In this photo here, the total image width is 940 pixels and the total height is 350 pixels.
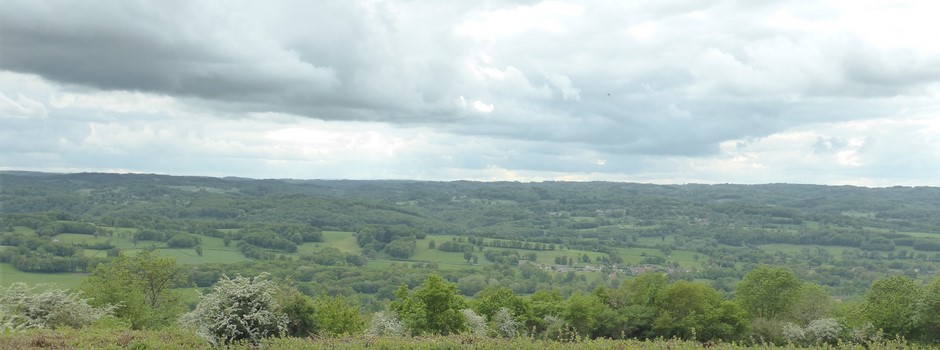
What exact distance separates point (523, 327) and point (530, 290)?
270ft

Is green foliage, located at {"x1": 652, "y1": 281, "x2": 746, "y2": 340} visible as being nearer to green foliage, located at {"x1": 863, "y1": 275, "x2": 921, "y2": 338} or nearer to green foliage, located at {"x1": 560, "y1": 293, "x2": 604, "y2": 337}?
green foliage, located at {"x1": 560, "y1": 293, "x2": 604, "y2": 337}

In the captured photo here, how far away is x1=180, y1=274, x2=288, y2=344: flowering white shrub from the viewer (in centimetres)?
2111

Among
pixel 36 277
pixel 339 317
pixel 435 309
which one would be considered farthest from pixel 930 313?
pixel 36 277

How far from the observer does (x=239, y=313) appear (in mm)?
21906

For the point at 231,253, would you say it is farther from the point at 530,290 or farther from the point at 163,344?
the point at 163,344

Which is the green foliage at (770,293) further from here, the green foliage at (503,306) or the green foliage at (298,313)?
the green foliage at (298,313)

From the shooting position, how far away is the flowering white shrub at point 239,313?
21.1 metres

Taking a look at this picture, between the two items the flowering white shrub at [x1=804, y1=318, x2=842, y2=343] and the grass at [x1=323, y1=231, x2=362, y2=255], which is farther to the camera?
the grass at [x1=323, y1=231, x2=362, y2=255]

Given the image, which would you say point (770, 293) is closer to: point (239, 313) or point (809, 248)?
point (239, 313)

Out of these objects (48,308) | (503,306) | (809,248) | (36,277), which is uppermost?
(48,308)

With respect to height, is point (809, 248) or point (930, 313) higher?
point (930, 313)

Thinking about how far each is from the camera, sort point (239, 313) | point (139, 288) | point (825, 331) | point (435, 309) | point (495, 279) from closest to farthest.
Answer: point (239, 313), point (825, 331), point (435, 309), point (139, 288), point (495, 279)

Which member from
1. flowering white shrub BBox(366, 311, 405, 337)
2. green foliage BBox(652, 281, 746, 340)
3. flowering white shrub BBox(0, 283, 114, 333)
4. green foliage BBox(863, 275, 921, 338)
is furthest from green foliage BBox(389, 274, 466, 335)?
green foliage BBox(863, 275, 921, 338)

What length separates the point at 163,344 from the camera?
60.3 feet
